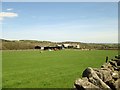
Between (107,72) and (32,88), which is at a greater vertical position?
(107,72)

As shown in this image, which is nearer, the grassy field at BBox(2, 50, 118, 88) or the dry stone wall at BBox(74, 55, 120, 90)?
the dry stone wall at BBox(74, 55, 120, 90)

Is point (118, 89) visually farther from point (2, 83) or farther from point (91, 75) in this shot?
point (2, 83)

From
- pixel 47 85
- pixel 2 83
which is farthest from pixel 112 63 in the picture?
pixel 2 83

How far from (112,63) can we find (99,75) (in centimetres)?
520

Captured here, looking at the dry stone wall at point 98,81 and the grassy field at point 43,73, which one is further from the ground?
the dry stone wall at point 98,81

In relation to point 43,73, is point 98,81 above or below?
above

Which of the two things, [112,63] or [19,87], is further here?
[112,63]

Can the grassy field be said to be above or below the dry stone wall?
below

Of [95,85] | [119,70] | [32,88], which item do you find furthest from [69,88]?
[95,85]

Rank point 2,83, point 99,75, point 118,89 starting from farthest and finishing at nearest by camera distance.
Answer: point 2,83, point 99,75, point 118,89

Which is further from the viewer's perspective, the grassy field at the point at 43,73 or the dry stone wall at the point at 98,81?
the grassy field at the point at 43,73

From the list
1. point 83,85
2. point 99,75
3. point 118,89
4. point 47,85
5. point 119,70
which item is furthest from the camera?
point 47,85

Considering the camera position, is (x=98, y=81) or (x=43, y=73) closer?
(x=98, y=81)

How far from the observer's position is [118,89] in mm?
13164
